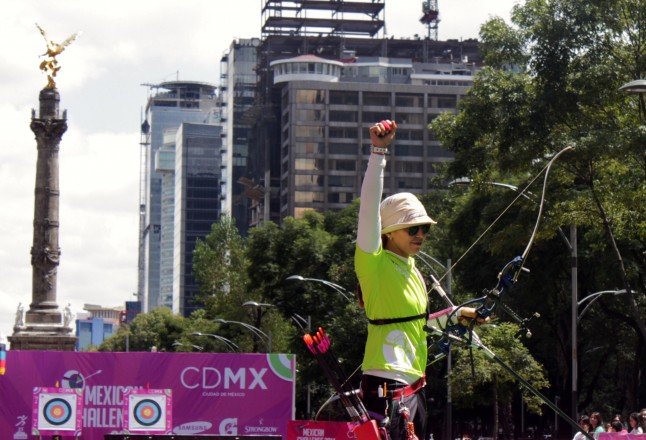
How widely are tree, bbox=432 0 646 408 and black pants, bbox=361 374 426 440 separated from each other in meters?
22.1

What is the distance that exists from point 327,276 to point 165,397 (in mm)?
37516

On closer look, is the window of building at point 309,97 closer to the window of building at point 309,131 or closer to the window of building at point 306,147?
the window of building at point 309,131

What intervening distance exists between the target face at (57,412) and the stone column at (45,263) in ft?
147

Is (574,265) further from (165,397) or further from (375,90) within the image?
(375,90)

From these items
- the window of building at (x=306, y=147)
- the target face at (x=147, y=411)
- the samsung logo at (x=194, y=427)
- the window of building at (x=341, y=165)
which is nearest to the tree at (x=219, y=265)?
the window of building at (x=306, y=147)

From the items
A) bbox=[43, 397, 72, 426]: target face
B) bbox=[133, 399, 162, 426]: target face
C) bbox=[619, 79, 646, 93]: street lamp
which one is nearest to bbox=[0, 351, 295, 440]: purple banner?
bbox=[43, 397, 72, 426]: target face

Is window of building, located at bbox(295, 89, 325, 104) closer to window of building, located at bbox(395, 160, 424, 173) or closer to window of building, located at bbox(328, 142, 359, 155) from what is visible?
window of building, located at bbox(328, 142, 359, 155)

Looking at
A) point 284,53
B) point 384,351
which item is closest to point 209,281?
point 284,53

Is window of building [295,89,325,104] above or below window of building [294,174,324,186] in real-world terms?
above

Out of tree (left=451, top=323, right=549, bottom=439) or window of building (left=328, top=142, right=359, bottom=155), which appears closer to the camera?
tree (left=451, top=323, right=549, bottom=439)

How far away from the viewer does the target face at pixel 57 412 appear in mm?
34562

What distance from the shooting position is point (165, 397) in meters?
35.2

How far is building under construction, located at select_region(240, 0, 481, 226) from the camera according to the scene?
162500 mm

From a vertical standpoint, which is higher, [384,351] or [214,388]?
[384,351]
